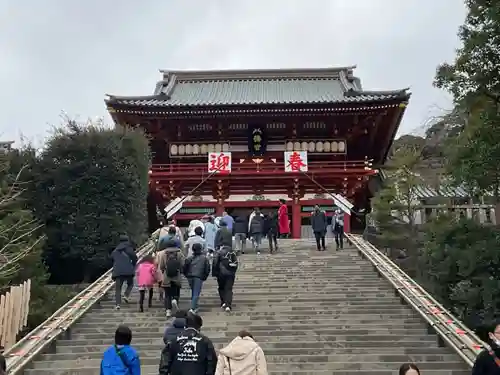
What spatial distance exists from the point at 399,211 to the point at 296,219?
16.4ft

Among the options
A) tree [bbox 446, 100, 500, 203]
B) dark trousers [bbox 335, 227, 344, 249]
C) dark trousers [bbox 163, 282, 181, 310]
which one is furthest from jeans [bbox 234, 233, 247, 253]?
tree [bbox 446, 100, 500, 203]

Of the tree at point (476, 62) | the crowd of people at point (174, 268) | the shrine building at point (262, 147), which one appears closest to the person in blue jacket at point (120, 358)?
the crowd of people at point (174, 268)

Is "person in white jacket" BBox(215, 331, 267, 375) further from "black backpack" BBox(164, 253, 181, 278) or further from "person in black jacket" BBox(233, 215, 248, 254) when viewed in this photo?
"person in black jacket" BBox(233, 215, 248, 254)

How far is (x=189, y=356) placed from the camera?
213 inches

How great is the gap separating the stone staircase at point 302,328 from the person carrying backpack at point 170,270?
37 centimetres

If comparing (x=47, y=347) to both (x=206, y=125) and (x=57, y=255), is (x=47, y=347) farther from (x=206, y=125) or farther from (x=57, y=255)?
(x=206, y=125)

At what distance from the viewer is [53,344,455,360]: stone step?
8.98 metres

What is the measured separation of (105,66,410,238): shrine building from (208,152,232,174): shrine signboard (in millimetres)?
43

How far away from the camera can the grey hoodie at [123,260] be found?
1109 centimetres

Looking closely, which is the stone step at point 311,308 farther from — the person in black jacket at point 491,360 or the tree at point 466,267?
the person in black jacket at point 491,360

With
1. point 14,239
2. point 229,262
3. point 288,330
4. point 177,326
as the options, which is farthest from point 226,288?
point 14,239

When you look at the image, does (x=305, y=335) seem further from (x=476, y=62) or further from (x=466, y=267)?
(x=476, y=62)

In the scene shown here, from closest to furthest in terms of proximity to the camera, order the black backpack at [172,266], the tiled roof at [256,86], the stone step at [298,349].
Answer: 1. the stone step at [298,349]
2. the black backpack at [172,266]
3. the tiled roof at [256,86]

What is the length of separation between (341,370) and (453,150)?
219 inches
